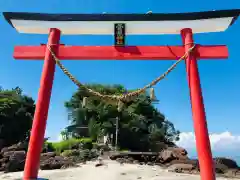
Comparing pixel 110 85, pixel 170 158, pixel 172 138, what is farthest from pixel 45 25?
pixel 172 138

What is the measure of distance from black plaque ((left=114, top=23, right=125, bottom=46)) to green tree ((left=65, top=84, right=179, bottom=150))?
921 inches

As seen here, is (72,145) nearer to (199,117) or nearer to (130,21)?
(130,21)

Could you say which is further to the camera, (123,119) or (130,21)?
(123,119)

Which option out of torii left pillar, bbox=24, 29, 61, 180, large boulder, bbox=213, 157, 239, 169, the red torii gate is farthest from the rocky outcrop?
torii left pillar, bbox=24, 29, 61, 180

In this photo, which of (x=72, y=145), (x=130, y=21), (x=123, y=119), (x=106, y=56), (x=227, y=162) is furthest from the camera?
(x=123, y=119)

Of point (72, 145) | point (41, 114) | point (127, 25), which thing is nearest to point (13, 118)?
point (72, 145)

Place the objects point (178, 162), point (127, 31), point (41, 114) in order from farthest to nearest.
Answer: point (178, 162) → point (127, 31) → point (41, 114)

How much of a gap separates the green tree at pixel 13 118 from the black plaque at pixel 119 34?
29155 mm

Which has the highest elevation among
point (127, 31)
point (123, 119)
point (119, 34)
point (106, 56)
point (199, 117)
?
point (123, 119)

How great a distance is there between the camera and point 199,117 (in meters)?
5.38

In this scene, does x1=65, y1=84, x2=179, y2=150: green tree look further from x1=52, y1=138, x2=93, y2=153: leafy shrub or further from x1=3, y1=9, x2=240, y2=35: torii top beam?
x1=3, y1=9, x2=240, y2=35: torii top beam

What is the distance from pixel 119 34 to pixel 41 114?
3013 millimetres

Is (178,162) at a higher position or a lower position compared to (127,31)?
lower

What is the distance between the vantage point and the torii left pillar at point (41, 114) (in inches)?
207
